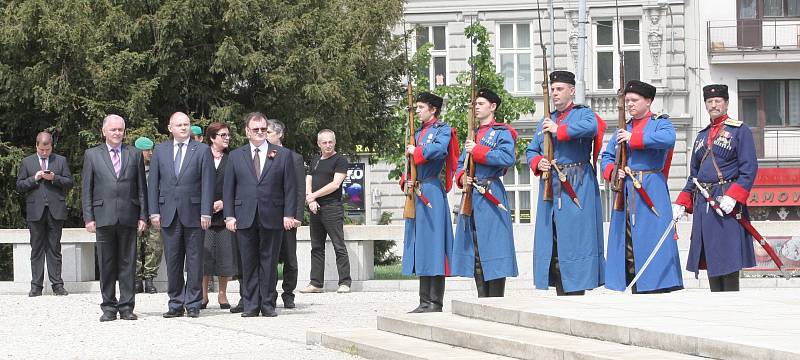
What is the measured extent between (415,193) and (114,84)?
34.6 feet

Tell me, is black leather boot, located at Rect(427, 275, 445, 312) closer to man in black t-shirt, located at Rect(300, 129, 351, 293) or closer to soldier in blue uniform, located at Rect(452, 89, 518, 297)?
soldier in blue uniform, located at Rect(452, 89, 518, 297)

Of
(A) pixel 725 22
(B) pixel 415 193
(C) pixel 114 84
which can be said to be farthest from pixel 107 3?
(A) pixel 725 22

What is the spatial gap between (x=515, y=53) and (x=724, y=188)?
32026 millimetres

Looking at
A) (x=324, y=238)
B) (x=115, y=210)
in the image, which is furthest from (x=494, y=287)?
(x=324, y=238)

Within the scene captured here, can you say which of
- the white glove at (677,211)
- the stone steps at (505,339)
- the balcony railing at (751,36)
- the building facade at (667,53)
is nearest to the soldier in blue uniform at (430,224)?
the stone steps at (505,339)

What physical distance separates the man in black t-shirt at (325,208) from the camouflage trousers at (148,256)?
68.9 inches

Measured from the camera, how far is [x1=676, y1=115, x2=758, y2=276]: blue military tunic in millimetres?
13562

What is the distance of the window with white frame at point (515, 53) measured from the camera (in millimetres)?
45500

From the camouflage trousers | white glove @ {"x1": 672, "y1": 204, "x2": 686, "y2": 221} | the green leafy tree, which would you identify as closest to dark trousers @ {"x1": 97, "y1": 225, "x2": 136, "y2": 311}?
the camouflage trousers

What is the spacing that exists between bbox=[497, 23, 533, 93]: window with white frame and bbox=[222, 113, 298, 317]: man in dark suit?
30517 mm

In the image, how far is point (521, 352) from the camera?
34.9ft

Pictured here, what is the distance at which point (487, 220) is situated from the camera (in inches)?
546

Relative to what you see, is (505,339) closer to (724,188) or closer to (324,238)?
(724,188)

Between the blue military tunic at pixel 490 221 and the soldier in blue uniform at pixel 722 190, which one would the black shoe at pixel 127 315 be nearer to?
the blue military tunic at pixel 490 221
